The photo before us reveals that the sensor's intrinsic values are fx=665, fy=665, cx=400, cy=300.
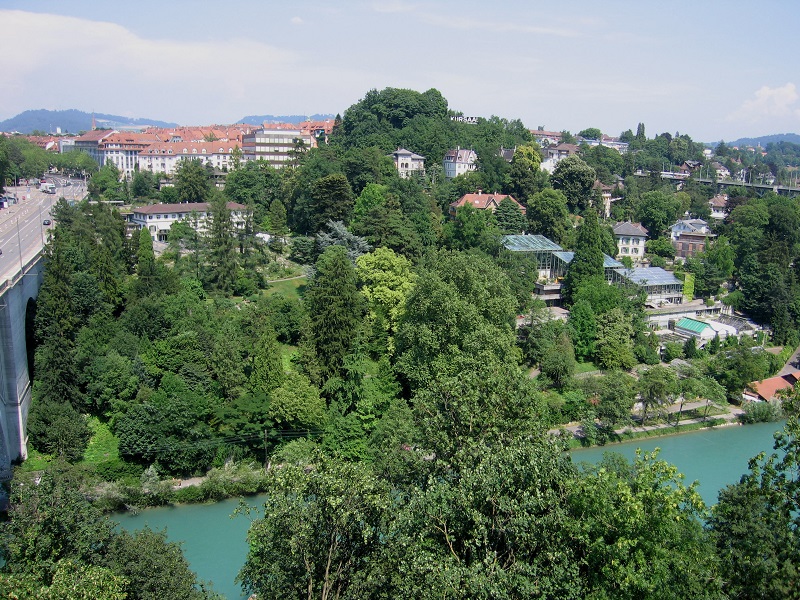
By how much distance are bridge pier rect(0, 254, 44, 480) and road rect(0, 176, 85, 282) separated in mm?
505

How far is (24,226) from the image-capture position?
18.7 meters

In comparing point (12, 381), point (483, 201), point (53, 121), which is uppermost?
point (53, 121)

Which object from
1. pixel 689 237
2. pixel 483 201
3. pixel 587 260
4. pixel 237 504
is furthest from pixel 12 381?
pixel 689 237

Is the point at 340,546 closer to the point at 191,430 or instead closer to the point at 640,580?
the point at 640,580

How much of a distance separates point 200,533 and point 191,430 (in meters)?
1.98

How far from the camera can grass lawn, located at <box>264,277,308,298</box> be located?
59.4 ft

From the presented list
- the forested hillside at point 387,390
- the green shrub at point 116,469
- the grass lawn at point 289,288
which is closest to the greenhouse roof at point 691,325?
the forested hillside at point 387,390

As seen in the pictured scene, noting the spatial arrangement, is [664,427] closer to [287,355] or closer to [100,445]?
[287,355]

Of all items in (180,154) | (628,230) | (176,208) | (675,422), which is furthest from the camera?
(180,154)

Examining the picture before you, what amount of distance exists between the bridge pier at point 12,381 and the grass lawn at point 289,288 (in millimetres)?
6387

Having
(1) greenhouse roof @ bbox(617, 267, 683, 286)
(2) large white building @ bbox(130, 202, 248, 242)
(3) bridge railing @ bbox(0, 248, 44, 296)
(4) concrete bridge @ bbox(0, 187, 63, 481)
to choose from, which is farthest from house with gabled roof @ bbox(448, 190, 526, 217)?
(4) concrete bridge @ bbox(0, 187, 63, 481)

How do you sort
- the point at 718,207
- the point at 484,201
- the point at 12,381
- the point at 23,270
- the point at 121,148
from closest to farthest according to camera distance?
the point at 12,381
the point at 23,270
the point at 484,201
the point at 718,207
the point at 121,148

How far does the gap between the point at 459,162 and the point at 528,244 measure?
9.10 meters

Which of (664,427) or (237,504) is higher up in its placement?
(664,427)
